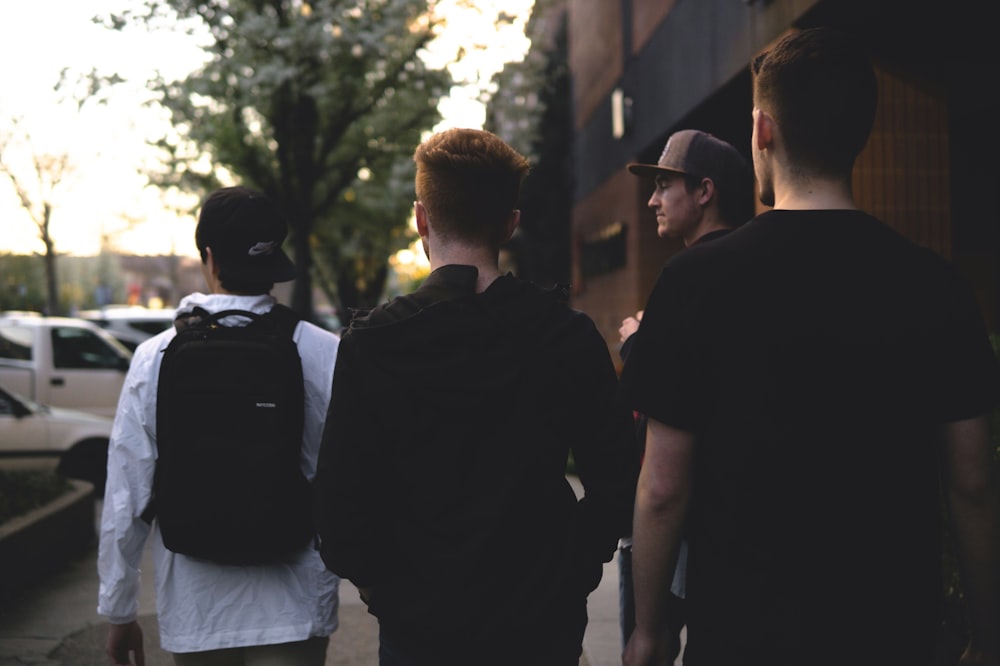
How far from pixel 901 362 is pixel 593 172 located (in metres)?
17.7

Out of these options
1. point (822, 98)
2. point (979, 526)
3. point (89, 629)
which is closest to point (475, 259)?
point (822, 98)

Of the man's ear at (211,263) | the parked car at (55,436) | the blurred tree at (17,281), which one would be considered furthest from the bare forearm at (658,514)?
the blurred tree at (17,281)

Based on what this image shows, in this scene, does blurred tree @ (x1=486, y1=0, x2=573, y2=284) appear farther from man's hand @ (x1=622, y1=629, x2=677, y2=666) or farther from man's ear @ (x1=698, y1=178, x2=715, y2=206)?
man's hand @ (x1=622, y1=629, x2=677, y2=666)

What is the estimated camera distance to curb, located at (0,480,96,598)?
6.53 m

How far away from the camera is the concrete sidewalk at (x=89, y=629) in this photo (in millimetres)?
5367

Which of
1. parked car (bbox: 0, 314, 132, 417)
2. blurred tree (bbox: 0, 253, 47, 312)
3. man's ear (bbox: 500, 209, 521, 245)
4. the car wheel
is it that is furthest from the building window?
blurred tree (bbox: 0, 253, 47, 312)

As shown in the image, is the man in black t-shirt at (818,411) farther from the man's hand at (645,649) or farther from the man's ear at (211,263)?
the man's ear at (211,263)

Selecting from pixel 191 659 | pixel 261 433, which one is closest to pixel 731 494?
pixel 261 433

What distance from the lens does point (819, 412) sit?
6.34 ft

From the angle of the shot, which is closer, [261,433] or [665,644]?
[665,644]

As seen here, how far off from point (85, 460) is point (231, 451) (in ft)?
26.6

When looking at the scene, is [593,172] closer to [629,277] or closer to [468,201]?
[629,277]

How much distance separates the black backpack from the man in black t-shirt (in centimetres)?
108

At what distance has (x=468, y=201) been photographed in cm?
224
